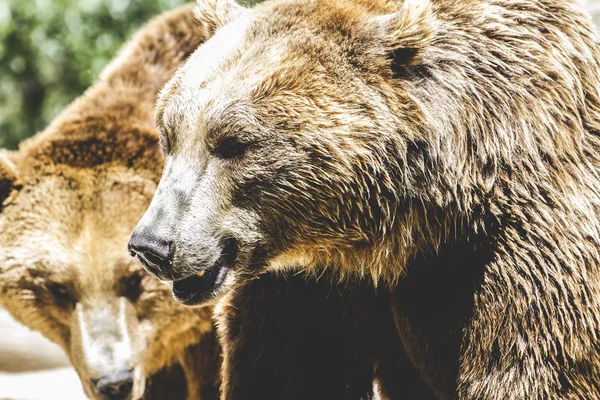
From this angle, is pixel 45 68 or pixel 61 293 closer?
pixel 61 293

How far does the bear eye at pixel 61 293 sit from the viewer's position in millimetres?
5227

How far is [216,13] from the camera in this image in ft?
12.7

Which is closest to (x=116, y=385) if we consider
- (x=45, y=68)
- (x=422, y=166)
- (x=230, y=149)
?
(x=230, y=149)

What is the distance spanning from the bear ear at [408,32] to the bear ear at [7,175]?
2540 mm

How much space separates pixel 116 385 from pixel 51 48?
9.68 m

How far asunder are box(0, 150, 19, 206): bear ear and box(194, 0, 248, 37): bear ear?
176 centimetres

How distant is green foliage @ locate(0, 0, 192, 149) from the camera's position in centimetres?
1255

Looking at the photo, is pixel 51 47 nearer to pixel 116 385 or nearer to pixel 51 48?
pixel 51 48

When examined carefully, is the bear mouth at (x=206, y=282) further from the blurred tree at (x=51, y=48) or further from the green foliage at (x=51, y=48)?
the green foliage at (x=51, y=48)

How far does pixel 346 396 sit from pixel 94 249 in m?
1.71

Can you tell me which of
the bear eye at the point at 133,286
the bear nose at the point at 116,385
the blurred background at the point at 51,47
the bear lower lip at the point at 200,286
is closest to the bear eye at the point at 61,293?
the bear eye at the point at 133,286

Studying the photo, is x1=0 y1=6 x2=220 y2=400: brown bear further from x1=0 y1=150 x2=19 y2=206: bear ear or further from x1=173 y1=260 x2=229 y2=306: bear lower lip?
x1=173 y1=260 x2=229 y2=306: bear lower lip

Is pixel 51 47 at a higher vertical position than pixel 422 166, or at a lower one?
lower

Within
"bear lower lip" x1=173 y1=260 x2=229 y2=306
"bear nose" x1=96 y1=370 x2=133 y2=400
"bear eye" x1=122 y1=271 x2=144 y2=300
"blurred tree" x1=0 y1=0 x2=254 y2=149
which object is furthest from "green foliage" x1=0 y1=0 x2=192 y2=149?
"bear lower lip" x1=173 y1=260 x2=229 y2=306
